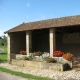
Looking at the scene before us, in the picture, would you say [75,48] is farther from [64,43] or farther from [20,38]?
[20,38]

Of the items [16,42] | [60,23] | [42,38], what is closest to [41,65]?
[60,23]

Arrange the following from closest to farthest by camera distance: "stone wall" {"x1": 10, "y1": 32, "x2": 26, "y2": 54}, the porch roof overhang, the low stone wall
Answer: the low stone wall, the porch roof overhang, "stone wall" {"x1": 10, "y1": 32, "x2": 26, "y2": 54}

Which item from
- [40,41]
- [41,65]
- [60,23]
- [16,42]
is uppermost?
[60,23]

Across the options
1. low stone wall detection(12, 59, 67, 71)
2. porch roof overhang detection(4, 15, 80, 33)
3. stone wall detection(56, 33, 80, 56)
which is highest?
porch roof overhang detection(4, 15, 80, 33)

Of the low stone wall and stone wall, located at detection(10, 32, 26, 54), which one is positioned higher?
stone wall, located at detection(10, 32, 26, 54)

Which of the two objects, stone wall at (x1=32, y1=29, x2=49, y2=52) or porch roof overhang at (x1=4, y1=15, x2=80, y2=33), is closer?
porch roof overhang at (x1=4, y1=15, x2=80, y2=33)

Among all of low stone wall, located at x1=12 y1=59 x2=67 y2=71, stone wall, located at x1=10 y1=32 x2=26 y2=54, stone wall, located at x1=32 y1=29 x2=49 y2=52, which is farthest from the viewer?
stone wall, located at x1=32 y1=29 x2=49 y2=52

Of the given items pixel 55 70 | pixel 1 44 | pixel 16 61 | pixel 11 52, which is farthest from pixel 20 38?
pixel 1 44

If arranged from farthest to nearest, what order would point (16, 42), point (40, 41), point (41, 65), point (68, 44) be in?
Answer: point (40, 41), point (16, 42), point (68, 44), point (41, 65)

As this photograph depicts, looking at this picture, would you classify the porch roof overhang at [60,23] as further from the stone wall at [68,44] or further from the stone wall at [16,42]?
the stone wall at [68,44]

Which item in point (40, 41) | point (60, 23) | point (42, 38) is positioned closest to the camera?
point (60, 23)

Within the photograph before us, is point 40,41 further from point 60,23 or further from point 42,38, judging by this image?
point 60,23

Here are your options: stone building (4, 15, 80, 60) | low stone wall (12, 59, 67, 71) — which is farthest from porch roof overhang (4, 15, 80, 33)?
low stone wall (12, 59, 67, 71)

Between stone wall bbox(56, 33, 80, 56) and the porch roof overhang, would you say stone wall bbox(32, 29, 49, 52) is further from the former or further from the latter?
the porch roof overhang
